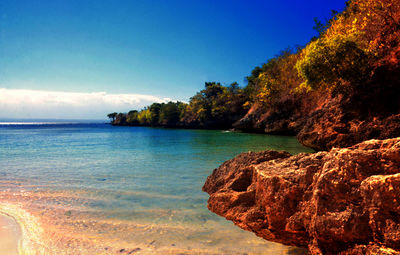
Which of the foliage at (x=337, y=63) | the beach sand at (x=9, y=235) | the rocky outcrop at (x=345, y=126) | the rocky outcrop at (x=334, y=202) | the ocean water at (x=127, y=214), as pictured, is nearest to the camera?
the rocky outcrop at (x=334, y=202)

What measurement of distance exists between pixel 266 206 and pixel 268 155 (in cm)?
235

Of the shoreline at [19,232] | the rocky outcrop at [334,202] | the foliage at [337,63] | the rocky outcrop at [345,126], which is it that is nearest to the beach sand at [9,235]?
the shoreline at [19,232]

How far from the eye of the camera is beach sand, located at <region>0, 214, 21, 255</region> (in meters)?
3.48

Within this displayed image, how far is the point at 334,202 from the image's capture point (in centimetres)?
263

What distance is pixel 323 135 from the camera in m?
11.4

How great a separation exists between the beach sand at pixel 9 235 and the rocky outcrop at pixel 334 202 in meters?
3.77

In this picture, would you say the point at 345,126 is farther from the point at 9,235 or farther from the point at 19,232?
the point at 9,235

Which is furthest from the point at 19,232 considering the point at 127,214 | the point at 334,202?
the point at 334,202

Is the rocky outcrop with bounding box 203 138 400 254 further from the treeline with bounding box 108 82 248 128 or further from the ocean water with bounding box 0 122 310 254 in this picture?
the treeline with bounding box 108 82 248 128

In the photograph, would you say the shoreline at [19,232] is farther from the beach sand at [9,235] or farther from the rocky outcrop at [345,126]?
the rocky outcrop at [345,126]

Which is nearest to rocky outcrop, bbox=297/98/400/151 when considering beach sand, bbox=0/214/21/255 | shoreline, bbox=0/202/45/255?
shoreline, bbox=0/202/45/255

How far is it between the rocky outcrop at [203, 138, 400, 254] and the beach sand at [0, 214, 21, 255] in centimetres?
377

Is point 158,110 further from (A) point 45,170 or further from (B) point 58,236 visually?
(B) point 58,236

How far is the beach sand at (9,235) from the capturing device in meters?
3.48
